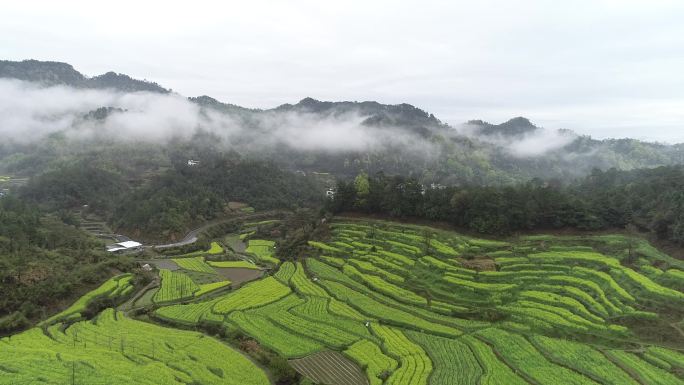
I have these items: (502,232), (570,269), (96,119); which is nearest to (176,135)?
(96,119)

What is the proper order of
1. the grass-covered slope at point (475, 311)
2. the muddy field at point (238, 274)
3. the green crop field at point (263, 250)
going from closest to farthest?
the grass-covered slope at point (475, 311) < the muddy field at point (238, 274) < the green crop field at point (263, 250)

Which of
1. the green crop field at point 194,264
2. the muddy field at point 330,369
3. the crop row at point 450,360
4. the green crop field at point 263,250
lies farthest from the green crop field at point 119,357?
the green crop field at point 263,250

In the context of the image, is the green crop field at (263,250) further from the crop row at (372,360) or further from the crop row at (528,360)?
the crop row at (528,360)

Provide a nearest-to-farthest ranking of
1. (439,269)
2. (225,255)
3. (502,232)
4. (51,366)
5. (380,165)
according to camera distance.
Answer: (51,366) → (439,269) → (502,232) → (225,255) → (380,165)

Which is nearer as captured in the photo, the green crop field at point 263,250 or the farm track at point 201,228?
the green crop field at point 263,250

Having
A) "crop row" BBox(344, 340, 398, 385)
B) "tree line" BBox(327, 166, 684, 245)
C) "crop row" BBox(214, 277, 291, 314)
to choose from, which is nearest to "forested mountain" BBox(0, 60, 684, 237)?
"tree line" BBox(327, 166, 684, 245)

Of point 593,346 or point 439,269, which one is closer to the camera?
point 593,346

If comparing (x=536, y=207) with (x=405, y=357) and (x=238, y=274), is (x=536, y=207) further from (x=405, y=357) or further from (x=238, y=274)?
(x=238, y=274)

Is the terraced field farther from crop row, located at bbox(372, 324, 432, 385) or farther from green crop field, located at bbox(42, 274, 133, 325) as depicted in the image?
green crop field, located at bbox(42, 274, 133, 325)

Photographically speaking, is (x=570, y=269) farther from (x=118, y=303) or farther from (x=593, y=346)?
(x=118, y=303)
